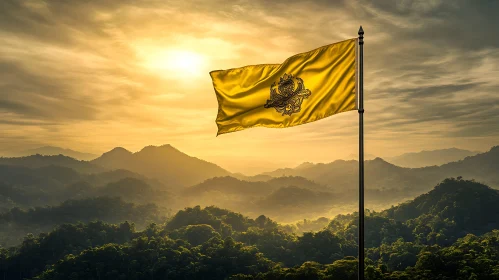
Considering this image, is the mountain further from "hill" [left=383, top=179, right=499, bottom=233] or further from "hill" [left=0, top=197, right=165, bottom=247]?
"hill" [left=0, top=197, right=165, bottom=247]

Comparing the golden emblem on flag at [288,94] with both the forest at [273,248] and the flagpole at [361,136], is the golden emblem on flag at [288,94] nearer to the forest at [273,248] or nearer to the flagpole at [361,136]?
the flagpole at [361,136]

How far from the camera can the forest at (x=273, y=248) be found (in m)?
47.1

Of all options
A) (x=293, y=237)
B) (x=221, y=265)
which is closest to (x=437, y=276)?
(x=221, y=265)

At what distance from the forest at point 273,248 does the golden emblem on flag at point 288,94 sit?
119 feet

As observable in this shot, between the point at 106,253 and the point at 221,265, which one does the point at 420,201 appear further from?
the point at 106,253

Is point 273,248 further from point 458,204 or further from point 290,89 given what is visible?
point 290,89

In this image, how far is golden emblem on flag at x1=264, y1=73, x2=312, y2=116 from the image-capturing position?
9562 millimetres

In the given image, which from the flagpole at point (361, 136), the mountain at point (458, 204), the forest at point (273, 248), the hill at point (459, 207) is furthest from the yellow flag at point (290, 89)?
the mountain at point (458, 204)

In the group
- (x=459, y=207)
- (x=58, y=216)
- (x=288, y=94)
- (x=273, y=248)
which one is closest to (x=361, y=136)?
(x=288, y=94)

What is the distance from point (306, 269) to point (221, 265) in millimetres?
19605

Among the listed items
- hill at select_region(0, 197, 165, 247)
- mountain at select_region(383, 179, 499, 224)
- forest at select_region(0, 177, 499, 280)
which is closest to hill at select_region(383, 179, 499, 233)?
mountain at select_region(383, 179, 499, 224)

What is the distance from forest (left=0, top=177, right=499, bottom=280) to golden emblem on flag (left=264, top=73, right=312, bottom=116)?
119ft

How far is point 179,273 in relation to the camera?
59812 mm

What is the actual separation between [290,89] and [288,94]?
0.13 metres
